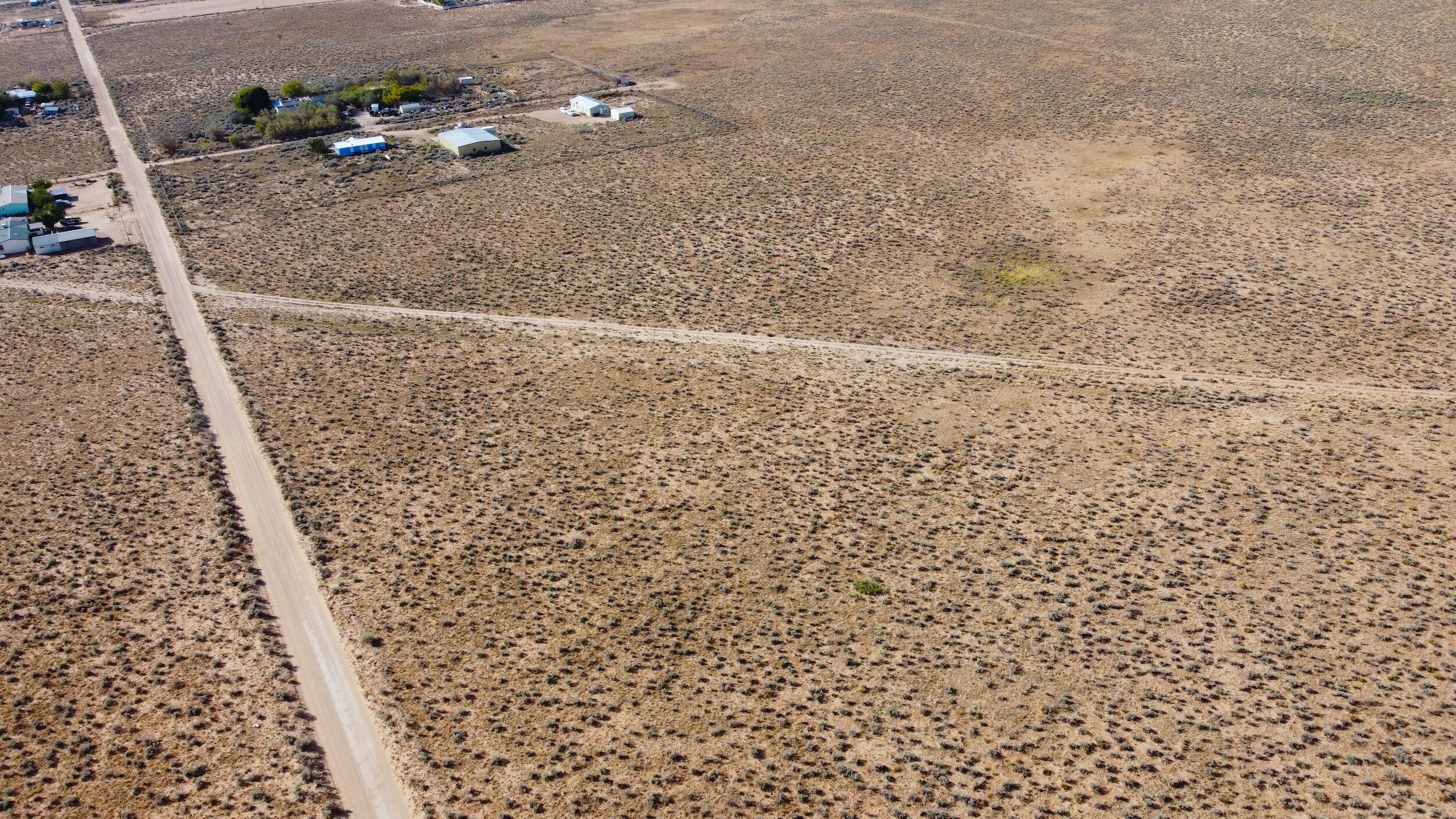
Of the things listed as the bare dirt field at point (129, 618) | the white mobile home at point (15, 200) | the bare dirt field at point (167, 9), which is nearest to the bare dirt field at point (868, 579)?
the bare dirt field at point (129, 618)

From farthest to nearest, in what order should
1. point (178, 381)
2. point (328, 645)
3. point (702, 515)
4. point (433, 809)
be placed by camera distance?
point (178, 381), point (702, 515), point (328, 645), point (433, 809)

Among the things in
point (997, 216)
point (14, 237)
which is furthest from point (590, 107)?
point (14, 237)

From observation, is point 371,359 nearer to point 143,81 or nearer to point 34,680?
point 34,680

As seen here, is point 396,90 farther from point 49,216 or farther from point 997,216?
point 997,216

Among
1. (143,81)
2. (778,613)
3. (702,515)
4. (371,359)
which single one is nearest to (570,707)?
(778,613)

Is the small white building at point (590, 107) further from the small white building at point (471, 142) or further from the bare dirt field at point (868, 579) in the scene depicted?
the bare dirt field at point (868, 579)

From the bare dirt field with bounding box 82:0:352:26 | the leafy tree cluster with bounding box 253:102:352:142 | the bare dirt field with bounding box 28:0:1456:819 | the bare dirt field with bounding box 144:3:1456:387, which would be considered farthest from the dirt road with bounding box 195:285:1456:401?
the bare dirt field with bounding box 82:0:352:26
